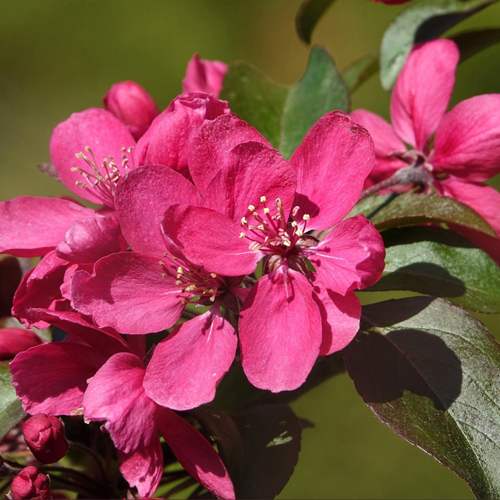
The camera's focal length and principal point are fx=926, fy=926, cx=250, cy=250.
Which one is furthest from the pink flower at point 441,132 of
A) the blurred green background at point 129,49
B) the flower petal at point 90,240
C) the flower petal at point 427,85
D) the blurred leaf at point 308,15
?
the blurred green background at point 129,49

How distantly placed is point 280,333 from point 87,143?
364 mm

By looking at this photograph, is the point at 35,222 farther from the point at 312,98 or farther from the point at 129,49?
the point at 129,49

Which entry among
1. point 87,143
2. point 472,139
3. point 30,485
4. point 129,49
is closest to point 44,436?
point 30,485

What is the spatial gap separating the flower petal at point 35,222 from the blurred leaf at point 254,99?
354 mm

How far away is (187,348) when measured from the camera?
0.91m

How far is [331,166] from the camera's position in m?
0.92

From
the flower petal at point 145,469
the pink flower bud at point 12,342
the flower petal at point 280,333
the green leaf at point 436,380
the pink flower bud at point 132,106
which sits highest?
the pink flower bud at point 132,106

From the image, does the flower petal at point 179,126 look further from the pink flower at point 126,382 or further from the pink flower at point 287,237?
the pink flower at point 126,382

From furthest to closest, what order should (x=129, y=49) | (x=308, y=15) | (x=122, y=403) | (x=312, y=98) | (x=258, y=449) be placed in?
(x=129, y=49)
(x=308, y=15)
(x=312, y=98)
(x=258, y=449)
(x=122, y=403)

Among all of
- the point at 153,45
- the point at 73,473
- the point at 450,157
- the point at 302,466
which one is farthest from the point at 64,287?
the point at 153,45

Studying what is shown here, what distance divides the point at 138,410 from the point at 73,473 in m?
0.24

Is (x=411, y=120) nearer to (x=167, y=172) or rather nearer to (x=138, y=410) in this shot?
(x=167, y=172)

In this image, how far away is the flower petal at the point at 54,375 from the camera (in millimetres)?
915

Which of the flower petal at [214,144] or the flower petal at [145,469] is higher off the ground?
the flower petal at [214,144]
